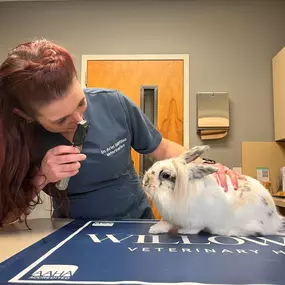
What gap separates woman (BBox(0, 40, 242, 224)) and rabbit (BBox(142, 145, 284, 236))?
64 millimetres

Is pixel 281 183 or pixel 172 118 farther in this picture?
pixel 172 118

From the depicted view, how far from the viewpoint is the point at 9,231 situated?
3.36ft

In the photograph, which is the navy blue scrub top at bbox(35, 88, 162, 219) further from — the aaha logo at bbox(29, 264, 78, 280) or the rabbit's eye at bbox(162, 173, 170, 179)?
the aaha logo at bbox(29, 264, 78, 280)

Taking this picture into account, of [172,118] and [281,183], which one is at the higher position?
[172,118]

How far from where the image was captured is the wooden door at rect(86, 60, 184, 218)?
3061mm

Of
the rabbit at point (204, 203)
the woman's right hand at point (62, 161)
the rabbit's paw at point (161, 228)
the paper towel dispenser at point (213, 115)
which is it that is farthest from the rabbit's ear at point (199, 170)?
the paper towel dispenser at point (213, 115)

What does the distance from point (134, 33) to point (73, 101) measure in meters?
2.34

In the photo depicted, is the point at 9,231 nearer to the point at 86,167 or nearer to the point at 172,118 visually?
the point at 86,167

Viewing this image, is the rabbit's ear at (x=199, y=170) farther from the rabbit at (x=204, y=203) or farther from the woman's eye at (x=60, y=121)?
the woman's eye at (x=60, y=121)

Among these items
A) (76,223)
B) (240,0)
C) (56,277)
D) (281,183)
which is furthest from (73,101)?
(240,0)

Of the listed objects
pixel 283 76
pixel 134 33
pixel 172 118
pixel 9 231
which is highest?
pixel 134 33

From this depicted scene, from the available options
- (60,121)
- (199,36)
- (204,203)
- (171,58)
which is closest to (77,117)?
(60,121)

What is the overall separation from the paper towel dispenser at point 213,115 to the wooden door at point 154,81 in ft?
0.55

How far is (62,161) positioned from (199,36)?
2.48 meters
